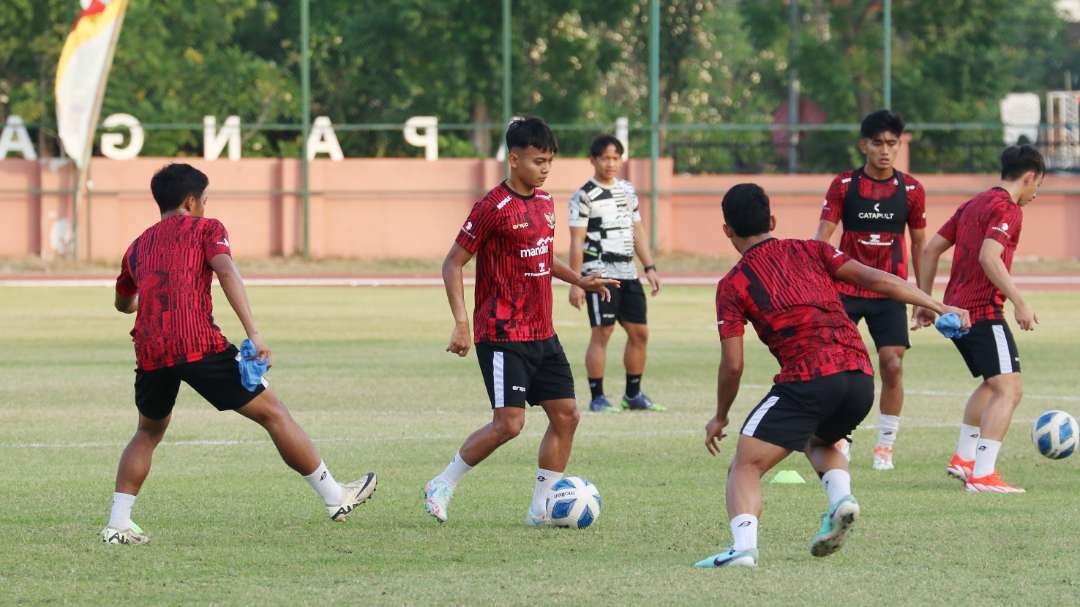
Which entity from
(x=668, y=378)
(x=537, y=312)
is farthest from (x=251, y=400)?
(x=668, y=378)

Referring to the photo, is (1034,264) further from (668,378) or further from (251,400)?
(251,400)

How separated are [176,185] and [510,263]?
169 centimetres

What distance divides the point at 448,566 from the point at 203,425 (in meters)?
6.23

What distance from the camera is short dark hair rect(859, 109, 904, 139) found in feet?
36.8

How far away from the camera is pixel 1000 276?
1013 cm

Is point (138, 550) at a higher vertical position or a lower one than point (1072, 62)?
lower

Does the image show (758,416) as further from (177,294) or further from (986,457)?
(986,457)

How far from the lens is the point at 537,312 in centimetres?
911

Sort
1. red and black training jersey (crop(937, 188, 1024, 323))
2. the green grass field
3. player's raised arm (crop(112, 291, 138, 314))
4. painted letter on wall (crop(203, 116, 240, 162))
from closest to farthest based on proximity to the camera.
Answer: the green grass field < player's raised arm (crop(112, 291, 138, 314)) < red and black training jersey (crop(937, 188, 1024, 323)) < painted letter on wall (crop(203, 116, 240, 162))

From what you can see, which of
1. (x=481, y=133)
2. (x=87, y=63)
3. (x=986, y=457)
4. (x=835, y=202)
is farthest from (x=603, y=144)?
(x=481, y=133)

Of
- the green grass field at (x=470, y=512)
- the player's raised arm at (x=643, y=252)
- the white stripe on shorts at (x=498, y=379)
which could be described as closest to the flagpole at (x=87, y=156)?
the green grass field at (x=470, y=512)

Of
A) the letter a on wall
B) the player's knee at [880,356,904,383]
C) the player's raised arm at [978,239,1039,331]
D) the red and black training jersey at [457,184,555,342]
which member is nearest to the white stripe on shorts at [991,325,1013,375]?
the player's raised arm at [978,239,1039,331]

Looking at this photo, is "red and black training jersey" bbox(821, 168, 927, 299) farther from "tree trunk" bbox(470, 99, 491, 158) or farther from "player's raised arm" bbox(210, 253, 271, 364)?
"tree trunk" bbox(470, 99, 491, 158)

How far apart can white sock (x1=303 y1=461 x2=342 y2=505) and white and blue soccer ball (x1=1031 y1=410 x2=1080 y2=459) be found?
4.27 metres
